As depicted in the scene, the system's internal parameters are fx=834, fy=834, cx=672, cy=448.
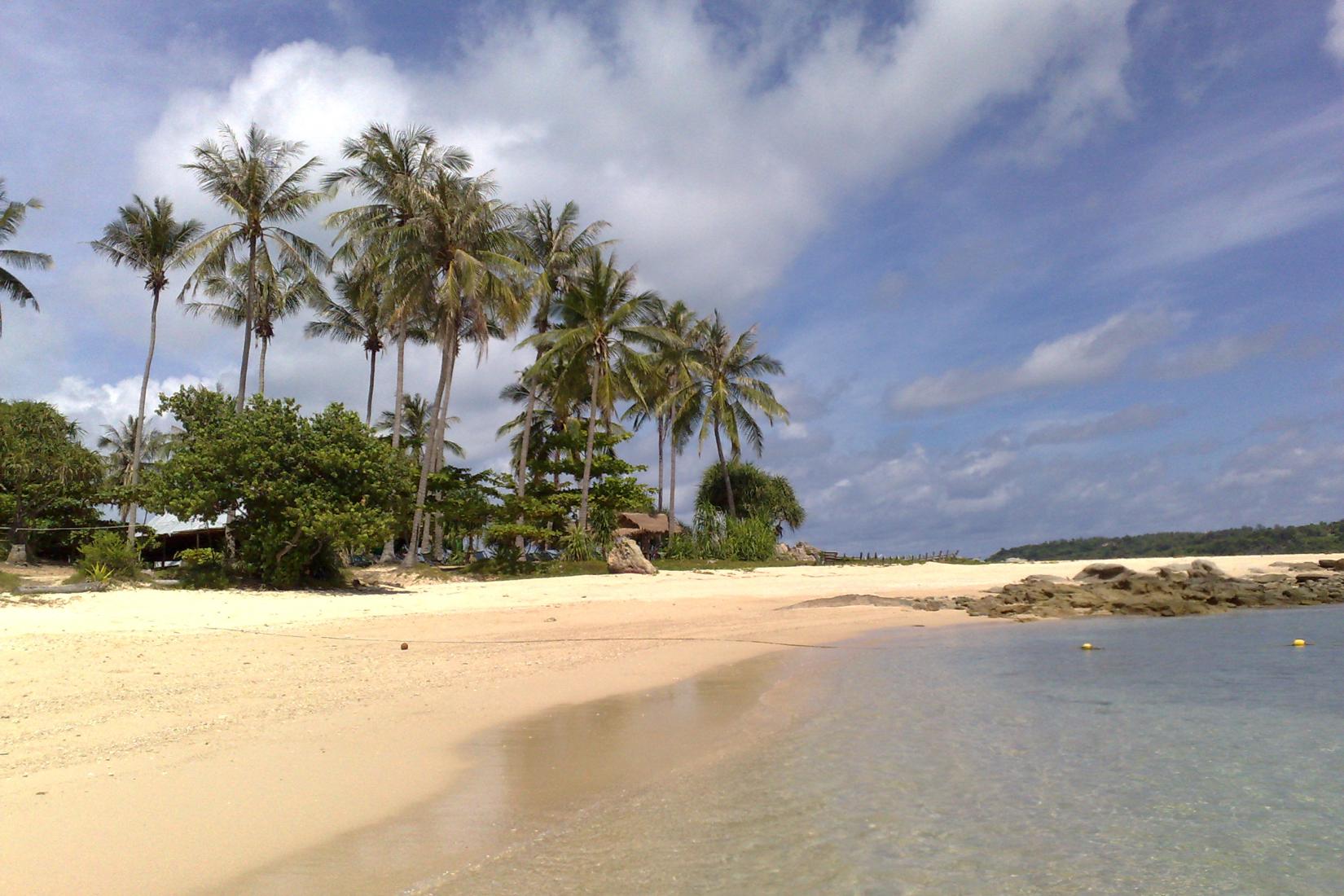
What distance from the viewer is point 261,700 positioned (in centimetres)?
719

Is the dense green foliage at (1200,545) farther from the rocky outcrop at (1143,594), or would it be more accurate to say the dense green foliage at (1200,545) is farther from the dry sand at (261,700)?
the dry sand at (261,700)

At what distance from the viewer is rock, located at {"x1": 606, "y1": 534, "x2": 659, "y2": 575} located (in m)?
24.2

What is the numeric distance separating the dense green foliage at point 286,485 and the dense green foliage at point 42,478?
928 centimetres

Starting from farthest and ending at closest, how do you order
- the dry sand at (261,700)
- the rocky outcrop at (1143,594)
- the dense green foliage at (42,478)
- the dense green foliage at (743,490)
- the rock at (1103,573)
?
the dense green foliage at (743,490), the dense green foliage at (42,478), the rock at (1103,573), the rocky outcrop at (1143,594), the dry sand at (261,700)

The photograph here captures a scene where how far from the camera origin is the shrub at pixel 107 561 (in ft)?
55.2

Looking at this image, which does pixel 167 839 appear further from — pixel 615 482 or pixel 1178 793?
pixel 615 482

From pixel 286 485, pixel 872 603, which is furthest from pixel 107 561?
pixel 872 603

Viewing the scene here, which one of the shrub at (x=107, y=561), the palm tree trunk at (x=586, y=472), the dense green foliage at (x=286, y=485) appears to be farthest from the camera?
the palm tree trunk at (x=586, y=472)

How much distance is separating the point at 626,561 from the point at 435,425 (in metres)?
7.59

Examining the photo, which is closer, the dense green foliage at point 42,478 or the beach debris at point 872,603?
the beach debris at point 872,603

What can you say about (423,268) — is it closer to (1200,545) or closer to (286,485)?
(286,485)

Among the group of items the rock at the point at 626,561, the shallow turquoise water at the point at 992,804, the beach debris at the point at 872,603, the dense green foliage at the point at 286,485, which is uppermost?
the dense green foliage at the point at 286,485

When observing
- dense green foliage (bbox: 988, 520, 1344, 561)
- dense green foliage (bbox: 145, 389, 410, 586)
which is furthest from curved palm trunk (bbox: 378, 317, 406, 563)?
dense green foliage (bbox: 988, 520, 1344, 561)

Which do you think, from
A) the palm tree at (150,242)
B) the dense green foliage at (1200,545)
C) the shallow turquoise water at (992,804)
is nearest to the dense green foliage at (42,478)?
the palm tree at (150,242)
